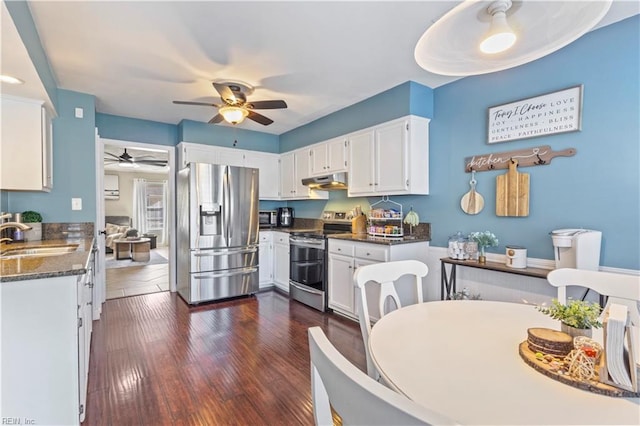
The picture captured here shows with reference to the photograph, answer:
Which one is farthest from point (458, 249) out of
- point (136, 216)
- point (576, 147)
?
point (136, 216)

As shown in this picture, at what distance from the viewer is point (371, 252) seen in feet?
10.4

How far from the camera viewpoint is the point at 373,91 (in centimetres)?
344

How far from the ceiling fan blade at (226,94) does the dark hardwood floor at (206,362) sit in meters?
2.30

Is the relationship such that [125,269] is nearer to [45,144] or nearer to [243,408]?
[45,144]

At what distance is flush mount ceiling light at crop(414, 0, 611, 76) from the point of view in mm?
1020

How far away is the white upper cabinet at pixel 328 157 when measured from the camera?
393cm

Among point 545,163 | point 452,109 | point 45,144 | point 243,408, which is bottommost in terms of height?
point 243,408

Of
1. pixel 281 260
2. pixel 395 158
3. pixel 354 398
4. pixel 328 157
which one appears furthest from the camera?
pixel 281 260

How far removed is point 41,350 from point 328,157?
3341mm

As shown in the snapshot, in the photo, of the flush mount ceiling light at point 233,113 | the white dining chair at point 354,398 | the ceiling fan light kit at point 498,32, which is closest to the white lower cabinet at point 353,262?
the flush mount ceiling light at point 233,113

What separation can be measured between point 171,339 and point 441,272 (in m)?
2.69

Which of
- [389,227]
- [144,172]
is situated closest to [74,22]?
[389,227]

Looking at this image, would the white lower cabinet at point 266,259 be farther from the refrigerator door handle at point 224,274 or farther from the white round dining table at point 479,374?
the white round dining table at point 479,374

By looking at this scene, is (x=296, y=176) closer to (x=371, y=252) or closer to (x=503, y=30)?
(x=371, y=252)
